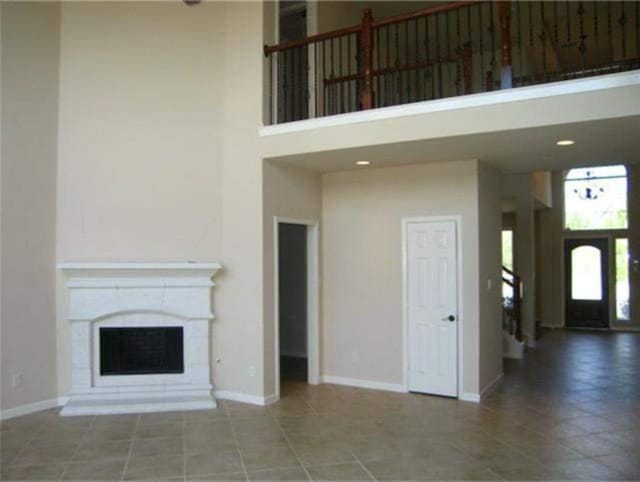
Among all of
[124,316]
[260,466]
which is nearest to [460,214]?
[260,466]

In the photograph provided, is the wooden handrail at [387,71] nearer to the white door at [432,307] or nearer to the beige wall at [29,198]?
the white door at [432,307]

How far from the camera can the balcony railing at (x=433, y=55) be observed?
4.77 meters

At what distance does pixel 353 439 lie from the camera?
4.43 metres

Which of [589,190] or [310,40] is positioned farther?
[589,190]

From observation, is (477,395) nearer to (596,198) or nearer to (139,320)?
(139,320)

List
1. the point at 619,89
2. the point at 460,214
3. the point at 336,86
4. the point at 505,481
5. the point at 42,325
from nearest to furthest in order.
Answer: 1. the point at 505,481
2. the point at 619,89
3. the point at 42,325
4. the point at 460,214
5. the point at 336,86

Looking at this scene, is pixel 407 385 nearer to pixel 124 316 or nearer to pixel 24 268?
pixel 124 316

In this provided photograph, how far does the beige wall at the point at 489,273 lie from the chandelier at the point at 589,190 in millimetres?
6069

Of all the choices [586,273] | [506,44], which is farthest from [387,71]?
[586,273]

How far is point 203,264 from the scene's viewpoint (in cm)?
546

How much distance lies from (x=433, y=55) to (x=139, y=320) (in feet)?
22.3

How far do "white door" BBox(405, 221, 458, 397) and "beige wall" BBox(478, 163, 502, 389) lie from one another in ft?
1.04

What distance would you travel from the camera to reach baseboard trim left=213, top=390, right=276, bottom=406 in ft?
17.8

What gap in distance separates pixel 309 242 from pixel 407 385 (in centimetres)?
204
